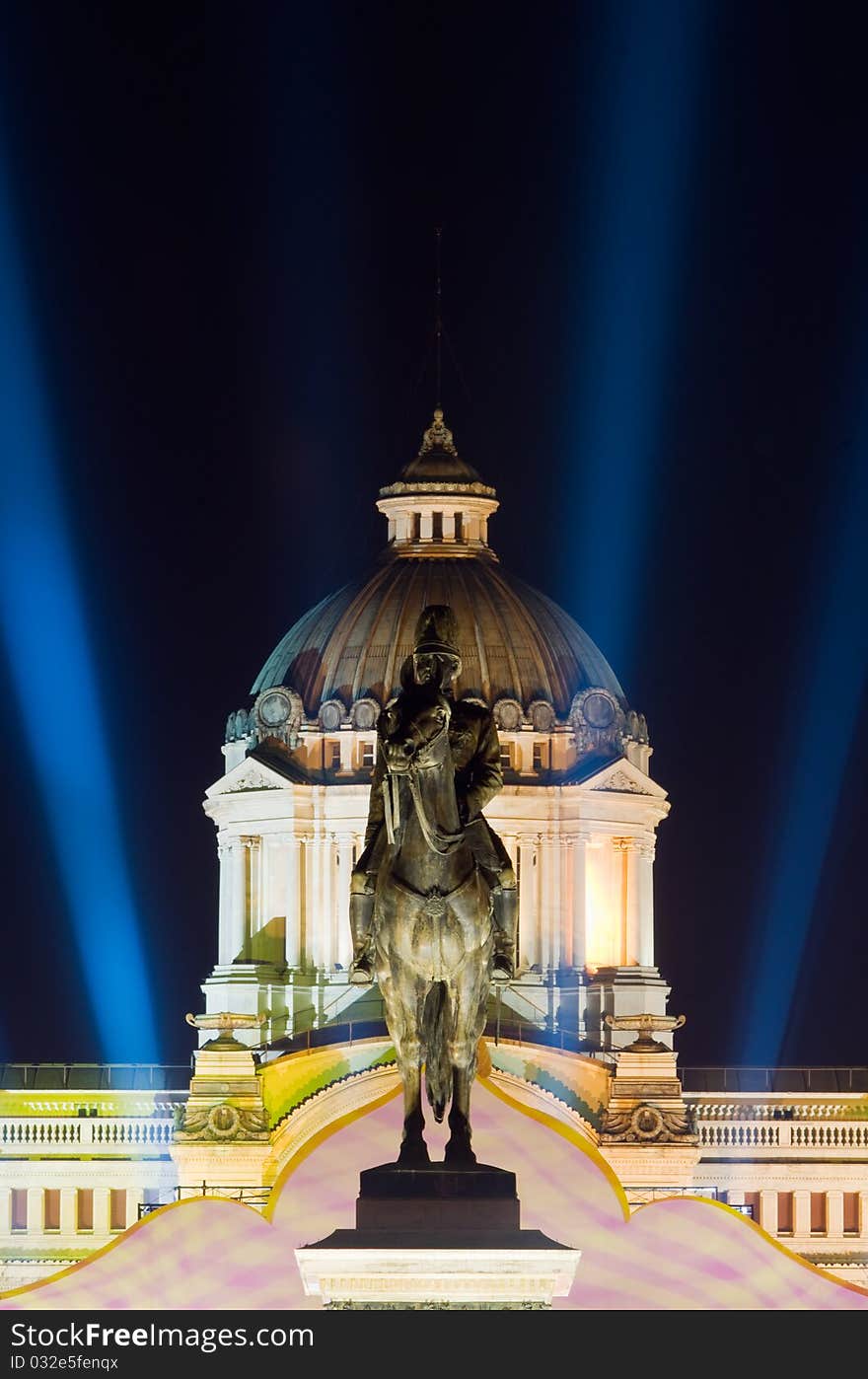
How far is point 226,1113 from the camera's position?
5763 inches

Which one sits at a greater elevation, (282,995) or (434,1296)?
(434,1296)

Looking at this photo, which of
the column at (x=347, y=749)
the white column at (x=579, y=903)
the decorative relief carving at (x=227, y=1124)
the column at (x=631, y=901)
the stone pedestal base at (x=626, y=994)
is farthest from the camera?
the column at (x=347, y=749)

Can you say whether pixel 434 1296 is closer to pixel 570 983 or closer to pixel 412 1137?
pixel 412 1137

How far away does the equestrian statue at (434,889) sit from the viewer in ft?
268

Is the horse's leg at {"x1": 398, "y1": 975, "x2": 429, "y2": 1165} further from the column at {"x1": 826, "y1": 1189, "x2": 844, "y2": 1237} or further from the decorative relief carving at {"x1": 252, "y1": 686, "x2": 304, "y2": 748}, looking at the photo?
the decorative relief carving at {"x1": 252, "y1": 686, "x2": 304, "y2": 748}

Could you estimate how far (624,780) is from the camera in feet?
548

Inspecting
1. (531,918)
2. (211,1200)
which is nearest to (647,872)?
(531,918)

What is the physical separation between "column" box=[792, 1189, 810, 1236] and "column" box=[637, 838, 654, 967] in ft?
31.0

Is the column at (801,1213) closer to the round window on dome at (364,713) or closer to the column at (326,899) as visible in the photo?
the column at (326,899)

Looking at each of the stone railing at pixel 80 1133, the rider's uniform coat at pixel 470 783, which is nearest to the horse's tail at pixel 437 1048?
the rider's uniform coat at pixel 470 783

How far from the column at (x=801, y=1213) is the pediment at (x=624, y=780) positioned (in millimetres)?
11708

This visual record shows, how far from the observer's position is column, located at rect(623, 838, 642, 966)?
543 feet

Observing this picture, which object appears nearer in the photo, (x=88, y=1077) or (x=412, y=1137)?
(x=412, y=1137)

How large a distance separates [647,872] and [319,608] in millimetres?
9767
